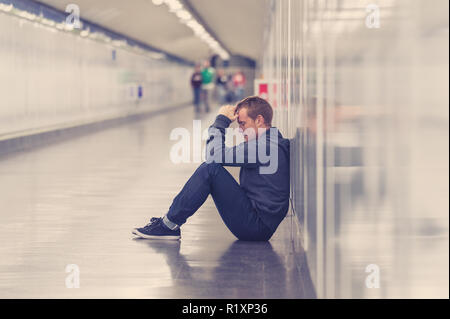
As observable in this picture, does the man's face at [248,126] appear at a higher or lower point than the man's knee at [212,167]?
higher

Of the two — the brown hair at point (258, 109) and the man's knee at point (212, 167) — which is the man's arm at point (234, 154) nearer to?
the man's knee at point (212, 167)

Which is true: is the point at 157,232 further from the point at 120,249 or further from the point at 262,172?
the point at 262,172

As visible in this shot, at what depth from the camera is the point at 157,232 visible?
6.48m

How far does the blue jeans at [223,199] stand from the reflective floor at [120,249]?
0.52 feet

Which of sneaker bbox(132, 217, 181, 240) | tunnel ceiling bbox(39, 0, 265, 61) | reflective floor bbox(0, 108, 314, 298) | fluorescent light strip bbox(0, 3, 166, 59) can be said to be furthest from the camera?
tunnel ceiling bbox(39, 0, 265, 61)

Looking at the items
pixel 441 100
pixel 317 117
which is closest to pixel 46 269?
pixel 317 117

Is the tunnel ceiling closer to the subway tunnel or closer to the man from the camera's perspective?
the subway tunnel

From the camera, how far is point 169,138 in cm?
2066

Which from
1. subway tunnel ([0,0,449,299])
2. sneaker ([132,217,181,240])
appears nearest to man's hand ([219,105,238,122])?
subway tunnel ([0,0,449,299])

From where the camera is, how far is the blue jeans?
19.8 ft

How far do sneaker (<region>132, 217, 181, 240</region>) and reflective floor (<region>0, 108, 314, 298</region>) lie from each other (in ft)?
0.26

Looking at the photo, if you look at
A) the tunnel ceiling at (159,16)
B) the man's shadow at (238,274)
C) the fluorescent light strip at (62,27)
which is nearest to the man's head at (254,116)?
the man's shadow at (238,274)

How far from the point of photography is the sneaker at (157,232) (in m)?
6.43
